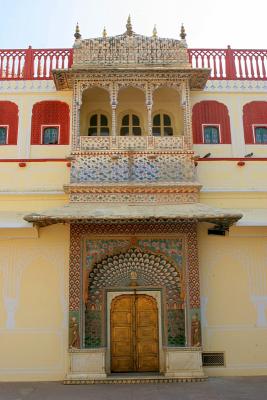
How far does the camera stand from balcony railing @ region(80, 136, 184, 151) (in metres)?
11.4

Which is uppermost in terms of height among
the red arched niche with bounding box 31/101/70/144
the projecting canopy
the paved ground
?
the red arched niche with bounding box 31/101/70/144

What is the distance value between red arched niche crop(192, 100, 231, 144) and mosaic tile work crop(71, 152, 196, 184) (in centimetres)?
183

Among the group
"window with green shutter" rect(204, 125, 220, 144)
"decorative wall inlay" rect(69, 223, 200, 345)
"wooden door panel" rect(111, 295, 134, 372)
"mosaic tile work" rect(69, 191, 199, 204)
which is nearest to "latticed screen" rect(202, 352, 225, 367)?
"decorative wall inlay" rect(69, 223, 200, 345)

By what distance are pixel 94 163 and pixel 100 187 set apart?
0.65 meters

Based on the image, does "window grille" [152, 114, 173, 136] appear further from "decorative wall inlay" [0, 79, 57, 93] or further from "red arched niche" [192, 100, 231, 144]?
"decorative wall inlay" [0, 79, 57, 93]

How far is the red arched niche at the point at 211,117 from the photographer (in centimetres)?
1289

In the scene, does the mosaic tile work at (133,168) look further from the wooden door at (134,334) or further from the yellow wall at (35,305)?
the wooden door at (134,334)

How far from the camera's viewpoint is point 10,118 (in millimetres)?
12859

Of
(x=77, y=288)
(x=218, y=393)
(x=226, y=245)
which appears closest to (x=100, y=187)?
(x=77, y=288)

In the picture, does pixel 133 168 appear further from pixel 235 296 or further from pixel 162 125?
pixel 235 296

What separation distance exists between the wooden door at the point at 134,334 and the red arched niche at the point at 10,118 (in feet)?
17.2

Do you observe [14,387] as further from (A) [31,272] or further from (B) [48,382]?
(A) [31,272]

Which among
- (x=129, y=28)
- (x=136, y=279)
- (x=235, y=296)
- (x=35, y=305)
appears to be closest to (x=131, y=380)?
(x=136, y=279)

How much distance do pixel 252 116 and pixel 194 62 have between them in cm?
216
